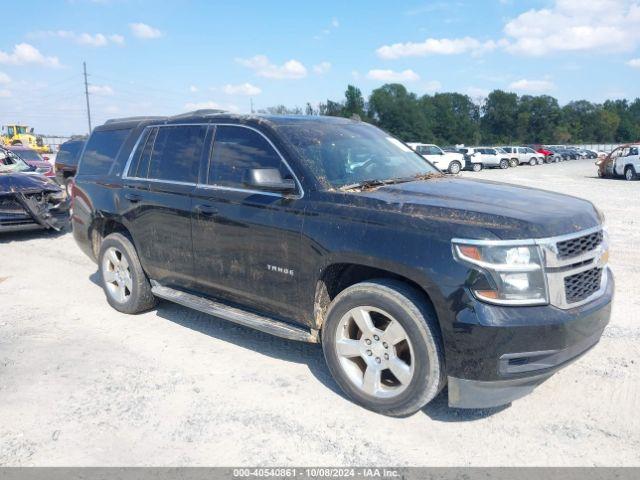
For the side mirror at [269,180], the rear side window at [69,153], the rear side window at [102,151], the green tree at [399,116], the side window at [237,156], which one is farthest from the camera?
the green tree at [399,116]

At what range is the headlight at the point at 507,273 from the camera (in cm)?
297

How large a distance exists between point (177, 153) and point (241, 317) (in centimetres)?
174

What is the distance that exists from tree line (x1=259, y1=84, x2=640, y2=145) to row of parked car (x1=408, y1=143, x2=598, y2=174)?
51017mm

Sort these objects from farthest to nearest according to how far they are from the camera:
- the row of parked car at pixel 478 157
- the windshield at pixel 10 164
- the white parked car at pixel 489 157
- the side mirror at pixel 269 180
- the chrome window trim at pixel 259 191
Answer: the white parked car at pixel 489 157 < the row of parked car at pixel 478 157 < the windshield at pixel 10 164 < the chrome window trim at pixel 259 191 < the side mirror at pixel 269 180

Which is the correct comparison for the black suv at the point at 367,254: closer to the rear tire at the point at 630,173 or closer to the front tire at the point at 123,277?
the front tire at the point at 123,277

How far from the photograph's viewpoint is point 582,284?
3.25 metres

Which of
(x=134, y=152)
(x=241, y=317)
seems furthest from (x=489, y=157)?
(x=241, y=317)

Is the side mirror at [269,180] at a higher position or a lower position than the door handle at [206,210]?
higher

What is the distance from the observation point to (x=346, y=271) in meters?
3.74

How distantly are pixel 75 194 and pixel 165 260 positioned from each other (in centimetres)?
204

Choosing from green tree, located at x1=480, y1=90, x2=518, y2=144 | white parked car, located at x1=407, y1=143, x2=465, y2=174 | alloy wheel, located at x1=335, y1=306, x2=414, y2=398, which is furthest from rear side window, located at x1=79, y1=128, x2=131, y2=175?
green tree, located at x1=480, y1=90, x2=518, y2=144

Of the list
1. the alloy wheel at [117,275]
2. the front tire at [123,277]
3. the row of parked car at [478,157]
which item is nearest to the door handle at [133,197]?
the front tire at [123,277]

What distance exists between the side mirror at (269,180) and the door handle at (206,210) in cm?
65

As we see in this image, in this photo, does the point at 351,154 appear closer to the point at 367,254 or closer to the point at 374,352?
the point at 367,254
